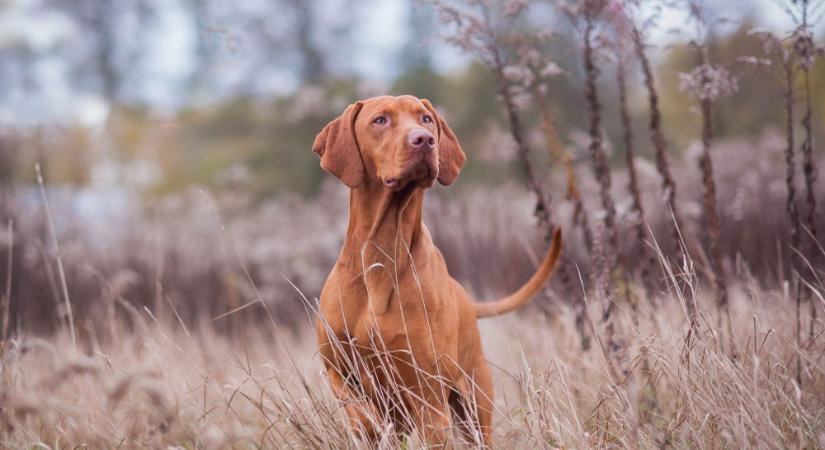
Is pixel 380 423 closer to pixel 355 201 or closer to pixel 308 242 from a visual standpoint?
pixel 355 201

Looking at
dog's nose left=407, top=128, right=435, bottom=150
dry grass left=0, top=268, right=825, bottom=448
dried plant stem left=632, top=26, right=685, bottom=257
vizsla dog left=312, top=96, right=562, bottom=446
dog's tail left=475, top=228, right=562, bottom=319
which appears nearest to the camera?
dry grass left=0, top=268, right=825, bottom=448

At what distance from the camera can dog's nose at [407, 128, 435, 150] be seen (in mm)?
2240

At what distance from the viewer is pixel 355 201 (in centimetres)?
254

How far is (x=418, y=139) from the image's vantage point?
7.36ft

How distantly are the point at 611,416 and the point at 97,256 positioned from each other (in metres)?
6.50

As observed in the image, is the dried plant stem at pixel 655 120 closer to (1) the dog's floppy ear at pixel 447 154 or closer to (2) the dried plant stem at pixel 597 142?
(2) the dried plant stem at pixel 597 142

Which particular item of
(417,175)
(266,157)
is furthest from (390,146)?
(266,157)

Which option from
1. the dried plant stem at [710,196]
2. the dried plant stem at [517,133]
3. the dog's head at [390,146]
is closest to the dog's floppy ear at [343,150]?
the dog's head at [390,146]

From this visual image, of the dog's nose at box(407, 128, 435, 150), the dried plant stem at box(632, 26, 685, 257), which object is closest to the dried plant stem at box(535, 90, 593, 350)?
the dried plant stem at box(632, 26, 685, 257)

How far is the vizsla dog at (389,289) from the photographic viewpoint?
2.37 meters

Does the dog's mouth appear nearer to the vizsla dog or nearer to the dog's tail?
the vizsla dog

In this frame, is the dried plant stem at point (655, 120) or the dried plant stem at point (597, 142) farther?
the dried plant stem at point (597, 142)

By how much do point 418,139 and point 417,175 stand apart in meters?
0.12

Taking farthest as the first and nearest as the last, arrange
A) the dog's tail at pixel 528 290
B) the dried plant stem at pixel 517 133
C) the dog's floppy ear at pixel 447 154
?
the dried plant stem at pixel 517 133
the dog's tail at pixel 528 290
the dog's floppy ear at pixel 447 154
